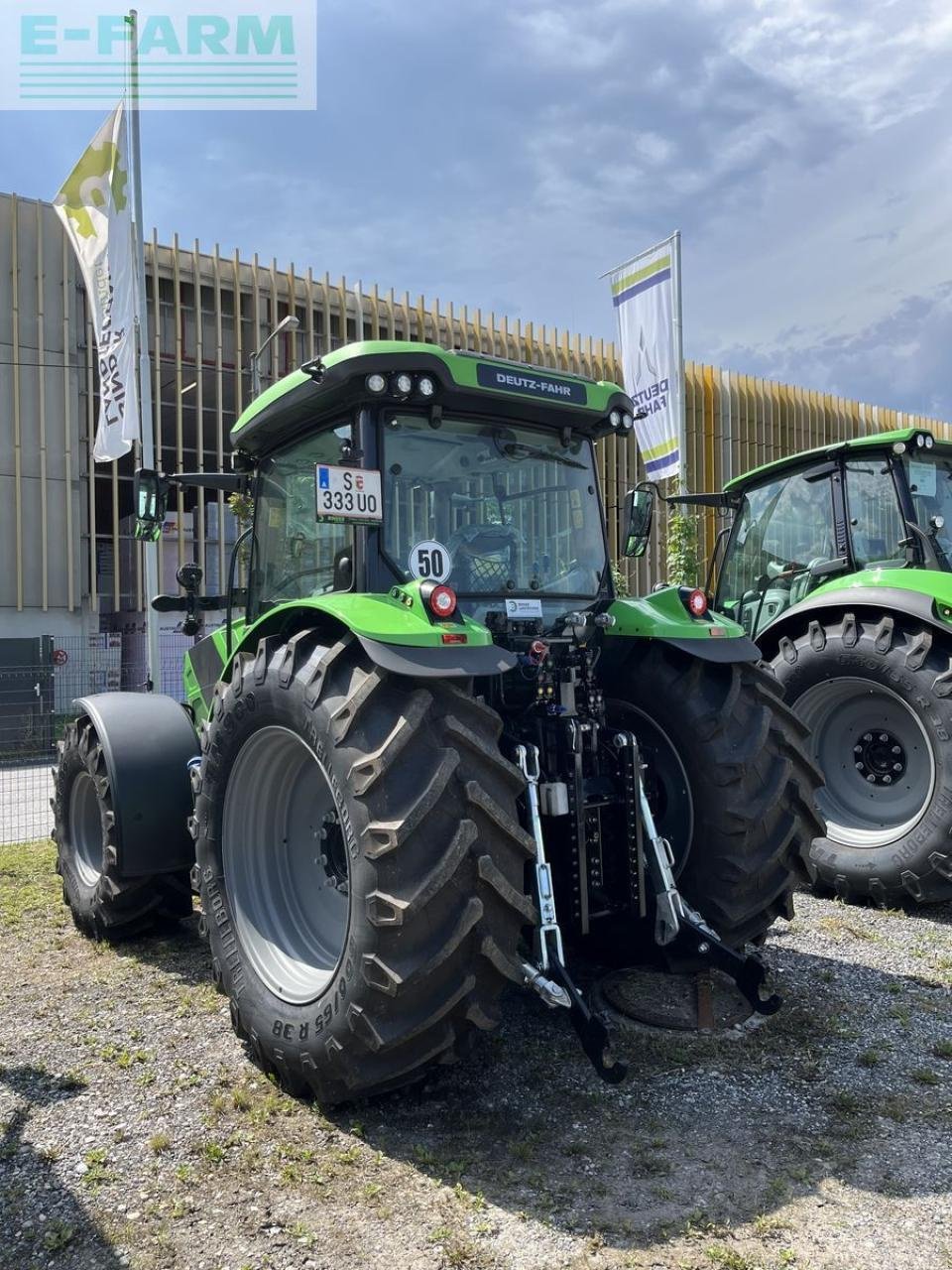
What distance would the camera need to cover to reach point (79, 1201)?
9.25ft

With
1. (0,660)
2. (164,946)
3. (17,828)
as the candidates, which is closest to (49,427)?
(0,660)

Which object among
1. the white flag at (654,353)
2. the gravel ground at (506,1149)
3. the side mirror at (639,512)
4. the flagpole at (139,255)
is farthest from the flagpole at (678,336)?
the gravel ground at (506,1149)

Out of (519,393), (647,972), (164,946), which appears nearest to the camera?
(519,393)

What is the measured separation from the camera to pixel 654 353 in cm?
1180

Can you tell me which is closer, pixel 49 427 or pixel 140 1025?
pixel 140 1025

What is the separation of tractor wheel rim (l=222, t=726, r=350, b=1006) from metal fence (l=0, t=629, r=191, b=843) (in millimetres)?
5435

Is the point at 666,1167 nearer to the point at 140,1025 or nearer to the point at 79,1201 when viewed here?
the point at 79,1201

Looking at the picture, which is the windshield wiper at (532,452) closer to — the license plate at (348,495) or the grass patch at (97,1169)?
the license plate at (348,495)

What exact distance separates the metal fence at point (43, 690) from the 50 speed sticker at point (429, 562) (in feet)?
20.5

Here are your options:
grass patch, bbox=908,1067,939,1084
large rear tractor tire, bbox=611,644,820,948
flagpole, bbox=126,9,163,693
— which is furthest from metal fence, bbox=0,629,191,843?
grass patch, bbox=908,1067,939,1084

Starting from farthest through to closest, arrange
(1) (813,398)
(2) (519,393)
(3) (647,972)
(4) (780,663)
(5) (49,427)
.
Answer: (1) (813,398)
(5) (49,427)
(4) (780,663)
(3) (647,972)
(2) (519,393)

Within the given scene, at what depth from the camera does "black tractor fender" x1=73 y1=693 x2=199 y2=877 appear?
4809 mm

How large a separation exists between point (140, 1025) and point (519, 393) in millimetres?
3015

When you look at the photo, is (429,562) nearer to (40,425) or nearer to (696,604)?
(696,604)
